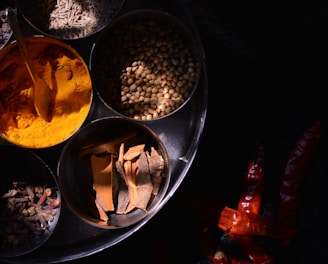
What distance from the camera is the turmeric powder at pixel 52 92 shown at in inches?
61.9

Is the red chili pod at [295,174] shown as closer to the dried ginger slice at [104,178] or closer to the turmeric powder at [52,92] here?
the dried ginger slice at [104,178]

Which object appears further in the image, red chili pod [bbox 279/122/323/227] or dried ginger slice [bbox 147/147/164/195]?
red chili pod [bbox 279/122/323/227]

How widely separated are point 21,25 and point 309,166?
1.19 meters

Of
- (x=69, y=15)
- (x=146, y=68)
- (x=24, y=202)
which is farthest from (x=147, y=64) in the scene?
(x=24, y=202)

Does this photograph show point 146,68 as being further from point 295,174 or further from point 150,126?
point 295,174

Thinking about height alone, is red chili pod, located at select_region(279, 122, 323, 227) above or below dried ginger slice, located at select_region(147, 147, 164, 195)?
below

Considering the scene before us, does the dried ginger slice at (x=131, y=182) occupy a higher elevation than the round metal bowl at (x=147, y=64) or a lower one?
lower

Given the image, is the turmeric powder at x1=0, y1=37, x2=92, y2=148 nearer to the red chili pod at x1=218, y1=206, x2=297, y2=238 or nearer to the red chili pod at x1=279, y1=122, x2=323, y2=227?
the red chili pod at x1=218, y1=206, x2=297, y2=238

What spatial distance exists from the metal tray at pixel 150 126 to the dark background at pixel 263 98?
0.21m

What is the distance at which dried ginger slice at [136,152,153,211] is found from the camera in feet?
5.26

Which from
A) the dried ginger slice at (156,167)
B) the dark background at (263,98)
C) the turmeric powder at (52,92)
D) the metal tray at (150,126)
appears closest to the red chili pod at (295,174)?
the dark background at (263,98)

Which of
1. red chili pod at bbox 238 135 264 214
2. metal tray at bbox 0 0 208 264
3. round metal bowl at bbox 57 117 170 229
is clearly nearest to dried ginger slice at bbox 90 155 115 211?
round metal bowl at bbox 57 117 170 229

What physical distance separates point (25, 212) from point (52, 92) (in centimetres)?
42

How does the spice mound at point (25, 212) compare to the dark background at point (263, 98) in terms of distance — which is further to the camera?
the dark background at point (263, 98)
